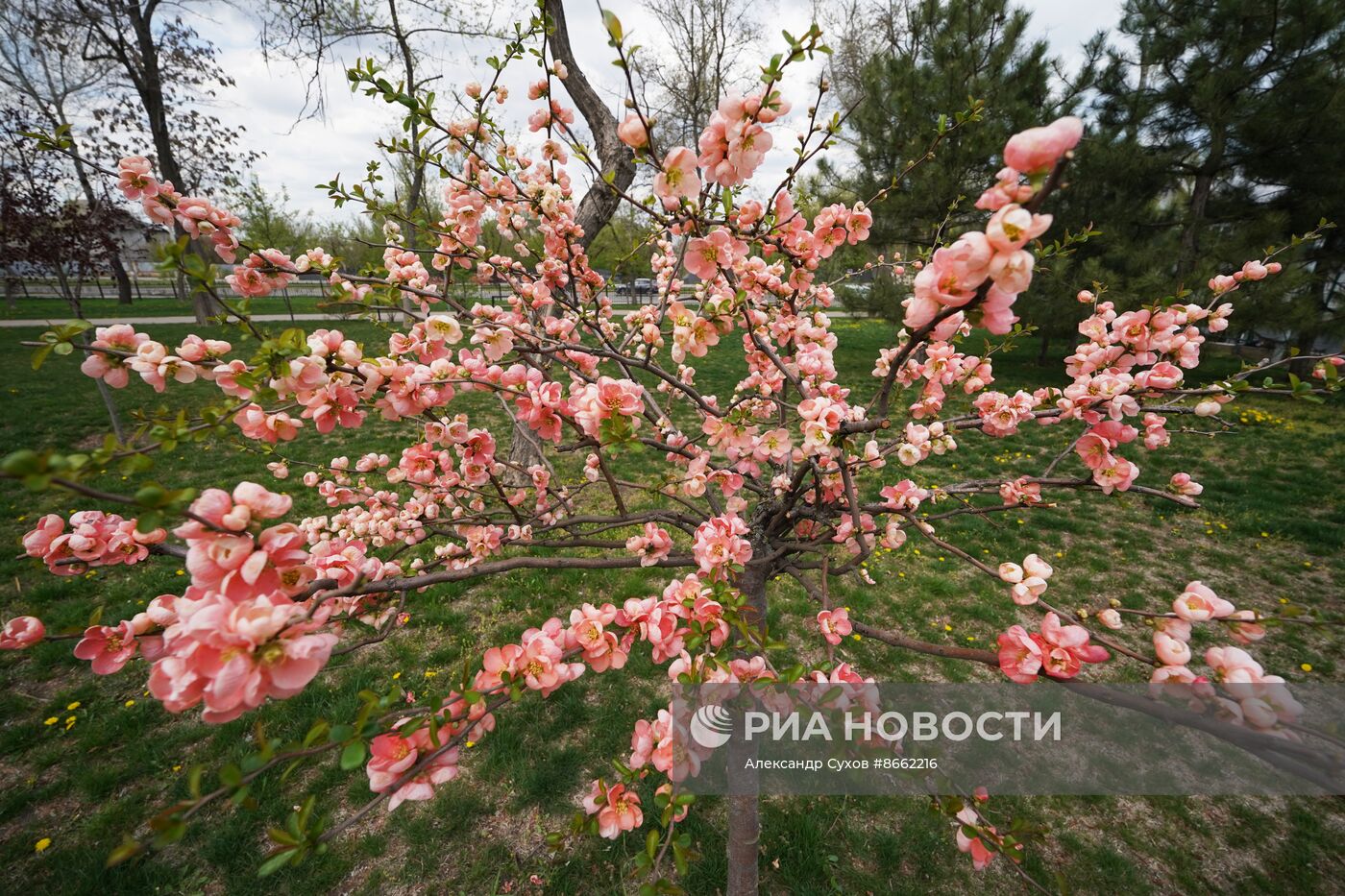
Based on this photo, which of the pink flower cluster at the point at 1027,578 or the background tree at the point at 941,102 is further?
the background tree at the point at 941,102

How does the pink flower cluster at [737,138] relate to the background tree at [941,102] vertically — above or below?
below

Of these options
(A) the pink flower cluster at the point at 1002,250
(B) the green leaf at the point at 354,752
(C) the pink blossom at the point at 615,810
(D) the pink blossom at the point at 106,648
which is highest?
(A) the pink flower cluster at the point at 1002,250

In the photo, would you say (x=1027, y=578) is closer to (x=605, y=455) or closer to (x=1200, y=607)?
(x=1200, y=607)

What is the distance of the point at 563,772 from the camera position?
2.64 metres

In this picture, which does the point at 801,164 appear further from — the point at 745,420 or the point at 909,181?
the point at 909,181

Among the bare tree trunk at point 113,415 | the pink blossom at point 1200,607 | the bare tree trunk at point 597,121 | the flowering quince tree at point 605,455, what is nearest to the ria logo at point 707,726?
the flowering quince tree at point 605,455

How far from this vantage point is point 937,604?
393cm

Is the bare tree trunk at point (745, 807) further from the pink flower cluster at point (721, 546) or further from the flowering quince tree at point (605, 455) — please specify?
the pink flower cluster at point (721, 546)

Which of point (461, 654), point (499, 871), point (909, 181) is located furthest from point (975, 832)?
point (909, 181)

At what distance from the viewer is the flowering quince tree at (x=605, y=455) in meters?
0.76

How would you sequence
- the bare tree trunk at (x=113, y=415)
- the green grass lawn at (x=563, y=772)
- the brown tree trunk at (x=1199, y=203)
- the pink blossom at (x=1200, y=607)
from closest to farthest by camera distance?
the pink blossom at (x=1200, y=607)
the green grass lawn at (x=563, y=772)
the bare tree trunk at (x=113, y=415)
the brown tree trunk at (x=1199, y=203)

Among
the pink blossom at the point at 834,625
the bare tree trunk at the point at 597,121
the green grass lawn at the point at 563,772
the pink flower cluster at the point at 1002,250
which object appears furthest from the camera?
the bare tree trunk at the point at 597,121

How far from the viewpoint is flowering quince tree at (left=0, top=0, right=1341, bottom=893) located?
76cm

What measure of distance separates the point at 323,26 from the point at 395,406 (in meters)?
7.07
